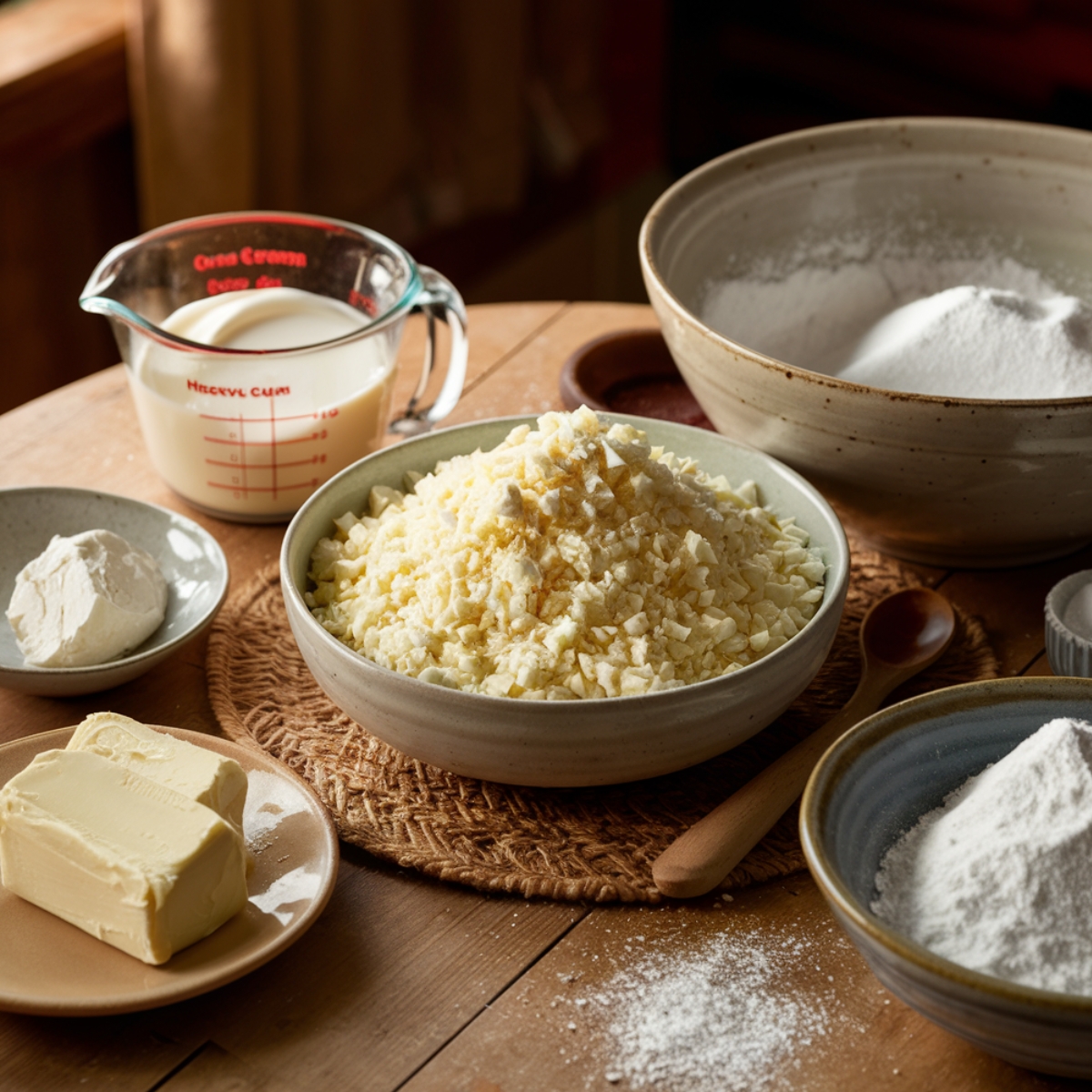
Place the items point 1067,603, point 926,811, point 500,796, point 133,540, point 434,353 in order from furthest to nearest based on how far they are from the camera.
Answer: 1. point 434,353
2. point 133,540
3. point 1067,603
4. point 500,796
5. point 926,811

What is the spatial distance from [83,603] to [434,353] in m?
0.47

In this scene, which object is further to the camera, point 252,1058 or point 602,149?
point 602,149

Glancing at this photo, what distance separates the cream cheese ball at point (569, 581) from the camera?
2.87 feet

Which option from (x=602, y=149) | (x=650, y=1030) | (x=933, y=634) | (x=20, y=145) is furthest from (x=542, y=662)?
(x=602, y=149)

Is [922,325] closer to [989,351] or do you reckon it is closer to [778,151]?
[989,351]

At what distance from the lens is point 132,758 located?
0.81 m

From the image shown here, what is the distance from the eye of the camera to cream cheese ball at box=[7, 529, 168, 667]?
0.98m

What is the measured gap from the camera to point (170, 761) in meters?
0.80

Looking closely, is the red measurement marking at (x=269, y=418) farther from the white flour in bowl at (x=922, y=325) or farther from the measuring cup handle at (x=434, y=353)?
the white flour in bowl at (x=922, y=325)

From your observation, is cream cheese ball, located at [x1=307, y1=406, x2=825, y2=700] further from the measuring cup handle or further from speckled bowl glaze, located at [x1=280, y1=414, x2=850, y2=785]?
the measuring cup handle

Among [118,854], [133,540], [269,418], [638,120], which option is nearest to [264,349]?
[269,418]

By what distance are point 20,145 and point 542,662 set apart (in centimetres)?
157

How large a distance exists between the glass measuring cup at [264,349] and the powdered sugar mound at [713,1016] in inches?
23.6

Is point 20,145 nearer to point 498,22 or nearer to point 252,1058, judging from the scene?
point 498,22
